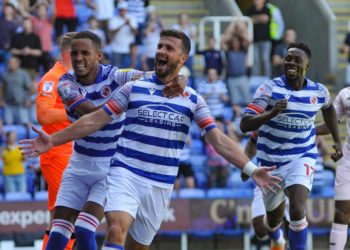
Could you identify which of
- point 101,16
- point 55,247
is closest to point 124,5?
point 101,16

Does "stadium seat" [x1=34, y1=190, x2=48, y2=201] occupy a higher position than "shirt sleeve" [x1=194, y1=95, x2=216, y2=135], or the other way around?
"shirt sleeve" [x1=194, y1=95, x2=216, y2=135]

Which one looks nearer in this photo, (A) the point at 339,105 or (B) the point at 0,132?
(A) the point at 339,105

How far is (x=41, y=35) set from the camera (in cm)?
2012

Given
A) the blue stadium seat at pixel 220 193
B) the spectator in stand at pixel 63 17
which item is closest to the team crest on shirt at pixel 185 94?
the blue stadium seat at pixel 220 193

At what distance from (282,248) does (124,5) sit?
894 cm

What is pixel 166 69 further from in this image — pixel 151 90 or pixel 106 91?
pixel 106 91

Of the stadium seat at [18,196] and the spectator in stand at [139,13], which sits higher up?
the spectator in stand at [139,13]

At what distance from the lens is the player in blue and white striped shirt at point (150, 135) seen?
944 centimetres

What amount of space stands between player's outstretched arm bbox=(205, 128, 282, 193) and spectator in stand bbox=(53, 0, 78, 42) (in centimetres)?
Result: 1142

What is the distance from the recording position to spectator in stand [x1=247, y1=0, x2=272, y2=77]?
21.8 metres

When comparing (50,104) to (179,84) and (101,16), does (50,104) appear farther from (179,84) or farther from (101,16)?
(101,16)

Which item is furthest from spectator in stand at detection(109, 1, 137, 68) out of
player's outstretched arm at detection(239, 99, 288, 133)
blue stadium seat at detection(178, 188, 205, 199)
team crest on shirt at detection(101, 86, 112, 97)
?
team crest on shirt at detection(101, 86, 112, 97)

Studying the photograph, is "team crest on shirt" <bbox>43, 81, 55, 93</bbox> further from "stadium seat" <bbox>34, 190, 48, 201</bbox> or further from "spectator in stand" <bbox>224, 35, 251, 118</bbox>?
"spectator in stand" <bbox>224, 35, 251, 118</bbox>

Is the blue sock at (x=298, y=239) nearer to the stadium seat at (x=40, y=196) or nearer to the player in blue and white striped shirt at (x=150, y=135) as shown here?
the player in blue and white striped shirt at (x=150, y=135)
